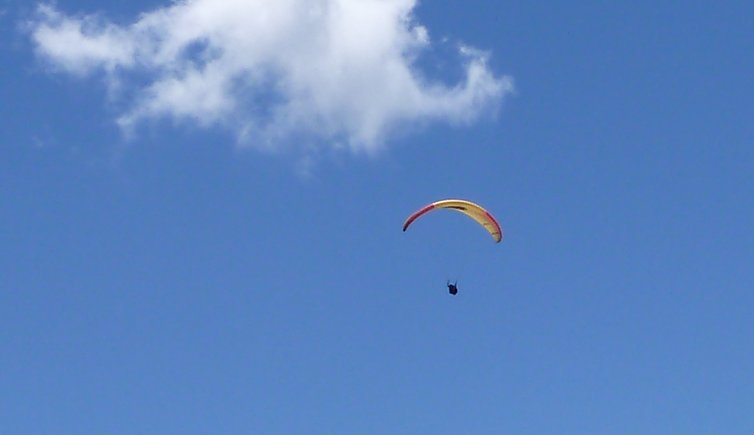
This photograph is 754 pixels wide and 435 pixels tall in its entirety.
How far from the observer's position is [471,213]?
141m

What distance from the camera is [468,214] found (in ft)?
466

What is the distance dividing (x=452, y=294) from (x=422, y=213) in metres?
7.60

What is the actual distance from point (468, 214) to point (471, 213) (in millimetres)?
670

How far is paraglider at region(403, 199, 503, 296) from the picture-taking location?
139m

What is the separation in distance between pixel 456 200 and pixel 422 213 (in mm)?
3264

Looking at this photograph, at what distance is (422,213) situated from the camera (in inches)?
5463

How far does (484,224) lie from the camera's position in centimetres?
14275

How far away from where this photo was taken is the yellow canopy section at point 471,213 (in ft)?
455

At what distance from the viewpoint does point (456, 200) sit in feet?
458

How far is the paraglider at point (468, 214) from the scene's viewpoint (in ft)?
455

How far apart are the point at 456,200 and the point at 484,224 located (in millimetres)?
4566

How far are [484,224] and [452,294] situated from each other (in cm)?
714

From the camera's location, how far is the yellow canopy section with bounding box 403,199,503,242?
139 m
